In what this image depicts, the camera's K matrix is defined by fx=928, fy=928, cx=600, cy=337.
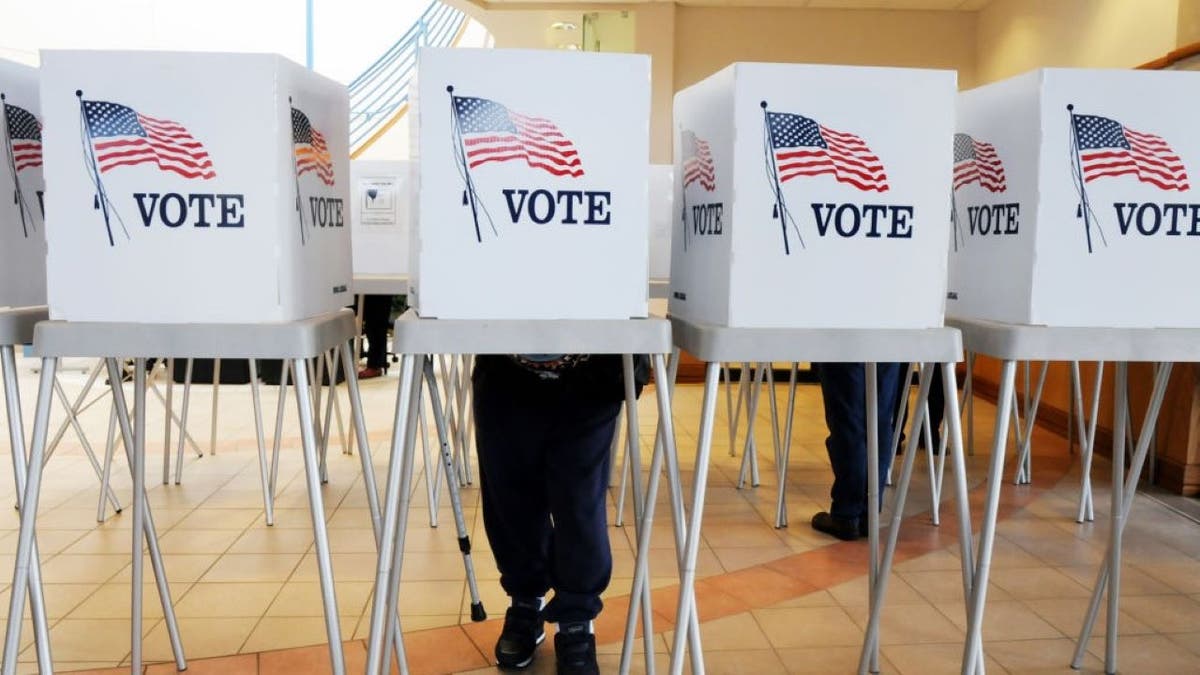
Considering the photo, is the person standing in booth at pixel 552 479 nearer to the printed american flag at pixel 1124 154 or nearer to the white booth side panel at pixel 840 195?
the white booth side panel at pixel 840 195

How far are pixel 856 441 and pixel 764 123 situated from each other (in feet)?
5.88

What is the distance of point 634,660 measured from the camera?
6.82 feet

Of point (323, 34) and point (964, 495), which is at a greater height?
point (323, 34)

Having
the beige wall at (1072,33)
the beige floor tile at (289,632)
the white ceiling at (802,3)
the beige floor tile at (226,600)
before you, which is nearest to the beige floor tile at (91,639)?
the beige floor tile at (226,600)

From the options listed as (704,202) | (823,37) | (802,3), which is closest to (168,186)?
(704,202)

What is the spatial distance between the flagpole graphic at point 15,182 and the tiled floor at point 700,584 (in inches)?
38.7

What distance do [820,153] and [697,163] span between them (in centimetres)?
27

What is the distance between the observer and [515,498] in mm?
1924

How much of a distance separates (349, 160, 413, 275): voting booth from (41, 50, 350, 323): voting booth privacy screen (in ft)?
6.61

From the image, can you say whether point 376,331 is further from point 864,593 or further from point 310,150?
point 310,150

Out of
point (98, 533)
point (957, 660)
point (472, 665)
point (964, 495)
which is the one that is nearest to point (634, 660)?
point (472, 665)

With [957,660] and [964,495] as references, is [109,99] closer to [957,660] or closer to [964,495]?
[964,495]

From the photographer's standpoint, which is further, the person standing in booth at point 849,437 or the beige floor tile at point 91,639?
the person standing in booth at point 849,437

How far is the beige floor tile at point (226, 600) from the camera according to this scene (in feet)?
7.65
